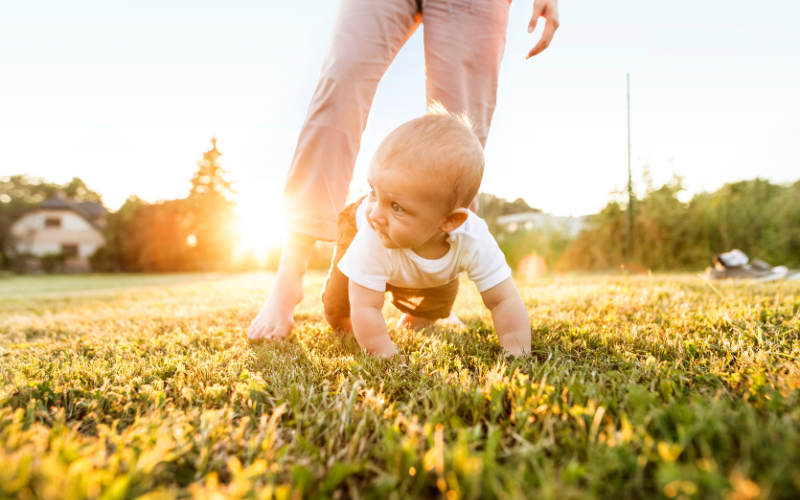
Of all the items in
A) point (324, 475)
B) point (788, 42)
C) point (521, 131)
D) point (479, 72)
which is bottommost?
point (324, 475)

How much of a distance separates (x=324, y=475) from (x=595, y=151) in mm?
8705

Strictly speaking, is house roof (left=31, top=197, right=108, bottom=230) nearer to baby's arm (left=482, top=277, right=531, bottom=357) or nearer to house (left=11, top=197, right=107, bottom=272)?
house (left=11, top=197, right=107, bottom=272)

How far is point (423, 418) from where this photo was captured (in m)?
0.95

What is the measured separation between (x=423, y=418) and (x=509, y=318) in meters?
0.76

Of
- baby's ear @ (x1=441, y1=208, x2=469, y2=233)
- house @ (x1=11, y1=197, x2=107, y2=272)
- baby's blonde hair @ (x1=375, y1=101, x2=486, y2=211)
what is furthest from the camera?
house @ (x1=11, y1=197, x2=107, y2=272)

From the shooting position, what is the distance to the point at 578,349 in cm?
152

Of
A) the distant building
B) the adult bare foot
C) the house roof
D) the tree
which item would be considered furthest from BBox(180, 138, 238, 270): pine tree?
the adult bare foot

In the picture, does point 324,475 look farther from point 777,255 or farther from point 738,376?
point 777,255

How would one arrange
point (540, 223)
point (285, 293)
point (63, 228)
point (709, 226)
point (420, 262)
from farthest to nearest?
point (63, 228)
point (540, 223)
point (709, 226)
point (285, 293)
point (420, 262)

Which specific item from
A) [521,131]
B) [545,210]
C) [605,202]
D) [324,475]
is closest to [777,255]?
[605,202]

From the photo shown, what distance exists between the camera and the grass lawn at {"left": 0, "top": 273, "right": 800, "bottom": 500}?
644mm

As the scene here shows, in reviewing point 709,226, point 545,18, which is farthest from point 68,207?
point 545,18

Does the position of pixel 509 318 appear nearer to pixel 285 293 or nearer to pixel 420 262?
pixel 420 262

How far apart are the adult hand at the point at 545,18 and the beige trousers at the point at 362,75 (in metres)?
0.22
